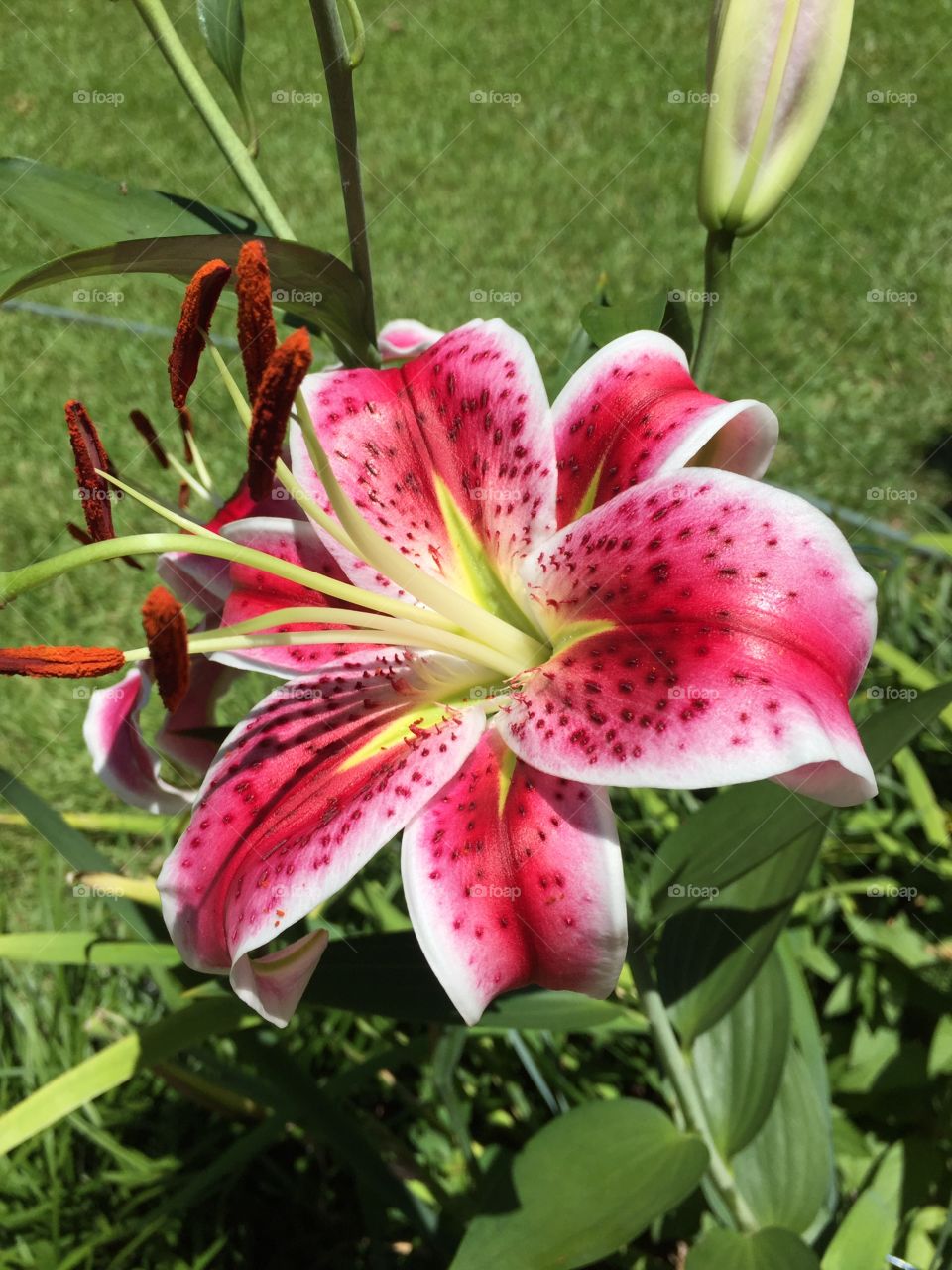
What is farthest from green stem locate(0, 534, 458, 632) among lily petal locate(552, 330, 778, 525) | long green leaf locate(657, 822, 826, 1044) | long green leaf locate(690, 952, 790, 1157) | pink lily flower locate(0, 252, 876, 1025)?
long green leaf locate(690, 952, 790, 1157)

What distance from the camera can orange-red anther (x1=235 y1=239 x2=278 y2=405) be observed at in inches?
22.4

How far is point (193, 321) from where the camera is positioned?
0.62 m

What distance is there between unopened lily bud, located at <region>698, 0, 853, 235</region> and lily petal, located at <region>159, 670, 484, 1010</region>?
0.35 m

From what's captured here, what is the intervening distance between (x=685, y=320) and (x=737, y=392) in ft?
6.00

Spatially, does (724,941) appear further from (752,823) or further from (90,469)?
(90,469)

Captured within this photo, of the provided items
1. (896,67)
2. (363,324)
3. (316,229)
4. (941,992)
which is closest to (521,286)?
(316,229)

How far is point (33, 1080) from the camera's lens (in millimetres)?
1340

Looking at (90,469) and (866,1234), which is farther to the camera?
(866,1234)

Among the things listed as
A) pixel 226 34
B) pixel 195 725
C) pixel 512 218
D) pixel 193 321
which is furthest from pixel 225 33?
pixel 512 218

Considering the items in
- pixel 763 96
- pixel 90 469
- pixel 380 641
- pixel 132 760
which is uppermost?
pixel 763 96

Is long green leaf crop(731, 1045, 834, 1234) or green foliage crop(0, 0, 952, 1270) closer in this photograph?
green foliage crop(0, 0, 952, 1270)

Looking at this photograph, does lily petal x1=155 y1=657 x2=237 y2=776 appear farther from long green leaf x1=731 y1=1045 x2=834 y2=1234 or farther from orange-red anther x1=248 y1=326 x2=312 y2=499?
long green leaf x1=731 y1=1045 x2=834 y2=1234

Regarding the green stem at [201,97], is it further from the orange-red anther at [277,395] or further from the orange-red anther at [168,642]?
the orange-red anther at [168,642]

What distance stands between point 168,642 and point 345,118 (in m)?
0.33
